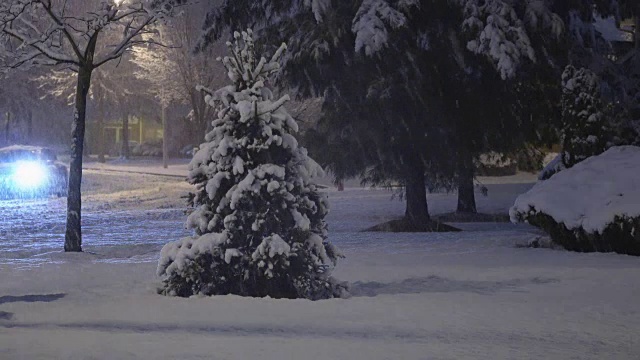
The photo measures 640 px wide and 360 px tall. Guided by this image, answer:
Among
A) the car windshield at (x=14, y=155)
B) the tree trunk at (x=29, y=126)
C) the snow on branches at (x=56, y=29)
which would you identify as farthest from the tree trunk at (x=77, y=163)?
the tree trunk at (x=29, y=126)

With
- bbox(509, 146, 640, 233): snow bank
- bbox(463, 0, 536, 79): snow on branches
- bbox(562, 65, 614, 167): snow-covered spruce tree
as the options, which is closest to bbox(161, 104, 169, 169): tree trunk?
bbox(463, 0, 536, 79): snow on branches

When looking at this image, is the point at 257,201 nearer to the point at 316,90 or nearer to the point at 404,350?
the point at 404,350

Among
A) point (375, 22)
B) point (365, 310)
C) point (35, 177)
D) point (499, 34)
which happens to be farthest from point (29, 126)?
point (365, 310)

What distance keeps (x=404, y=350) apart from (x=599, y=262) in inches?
220

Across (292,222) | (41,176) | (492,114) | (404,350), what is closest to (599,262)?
(292,222)

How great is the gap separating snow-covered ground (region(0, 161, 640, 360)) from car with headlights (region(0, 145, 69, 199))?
16388 mm

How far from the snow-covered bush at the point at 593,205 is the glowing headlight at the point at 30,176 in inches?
853

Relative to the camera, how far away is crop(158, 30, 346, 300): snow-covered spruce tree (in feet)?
27.0

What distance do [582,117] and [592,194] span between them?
188 centimetres

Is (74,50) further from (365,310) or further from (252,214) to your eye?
(365,310)

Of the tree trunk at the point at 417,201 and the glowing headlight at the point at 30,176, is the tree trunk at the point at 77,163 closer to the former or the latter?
the tree trunk at the point at 417,201

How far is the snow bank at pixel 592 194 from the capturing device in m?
11.4

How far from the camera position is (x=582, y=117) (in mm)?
13414

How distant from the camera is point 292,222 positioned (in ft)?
27.3
